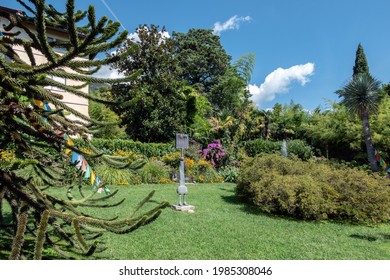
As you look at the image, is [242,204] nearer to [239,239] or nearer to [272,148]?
[239,239]

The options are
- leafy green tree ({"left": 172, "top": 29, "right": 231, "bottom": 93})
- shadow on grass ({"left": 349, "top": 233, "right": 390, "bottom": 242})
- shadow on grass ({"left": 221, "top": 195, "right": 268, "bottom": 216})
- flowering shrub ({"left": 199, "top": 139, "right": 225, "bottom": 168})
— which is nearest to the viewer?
shadow on grass ({"left": 349, "top": 233, "right": 390, "bottom": 242})

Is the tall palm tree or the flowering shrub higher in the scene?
the tall palm tree

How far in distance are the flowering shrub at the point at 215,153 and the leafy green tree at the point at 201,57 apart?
1980 centimetres

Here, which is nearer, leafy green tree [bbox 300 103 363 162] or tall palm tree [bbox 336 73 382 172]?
tall palm tree [bbox 336 73 382 172]

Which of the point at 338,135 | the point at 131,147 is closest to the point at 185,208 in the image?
the point at 131,147

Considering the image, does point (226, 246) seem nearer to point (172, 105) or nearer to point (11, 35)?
point (11, 35)

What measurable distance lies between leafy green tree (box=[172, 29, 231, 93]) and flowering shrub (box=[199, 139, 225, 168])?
1980 cm

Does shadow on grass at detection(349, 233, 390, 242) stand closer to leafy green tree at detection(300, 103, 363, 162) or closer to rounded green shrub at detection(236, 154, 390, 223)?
rounded green shrub at detection(236, 154, 390, 223)

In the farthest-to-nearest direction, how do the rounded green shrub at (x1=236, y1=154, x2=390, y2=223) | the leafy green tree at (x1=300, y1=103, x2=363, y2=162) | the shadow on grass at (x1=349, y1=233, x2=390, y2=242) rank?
the leafy green tree at (x1=300, y1=103, x2=363, y2=162) < the rounded green shrub at (x1=236, y1=154, x2=390, y2=223) < the shadow on grass at (x1=349, y1=233, x2=390, y2=242)

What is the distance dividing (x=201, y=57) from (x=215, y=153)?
21.7 metres

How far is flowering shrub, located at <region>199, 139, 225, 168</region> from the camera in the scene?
18.6 meters

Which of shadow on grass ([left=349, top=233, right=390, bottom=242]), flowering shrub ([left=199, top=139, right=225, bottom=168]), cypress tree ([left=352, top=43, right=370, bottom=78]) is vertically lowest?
shadow on grass ([left=349, top=233, right=390, bottom=242])

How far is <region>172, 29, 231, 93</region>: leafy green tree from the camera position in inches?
1480

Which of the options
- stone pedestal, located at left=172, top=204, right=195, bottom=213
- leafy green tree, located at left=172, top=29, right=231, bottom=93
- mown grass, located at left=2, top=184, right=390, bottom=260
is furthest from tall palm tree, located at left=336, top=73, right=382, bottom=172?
leafy green tree, located at left=172, top=29, right=231, bottom=93
